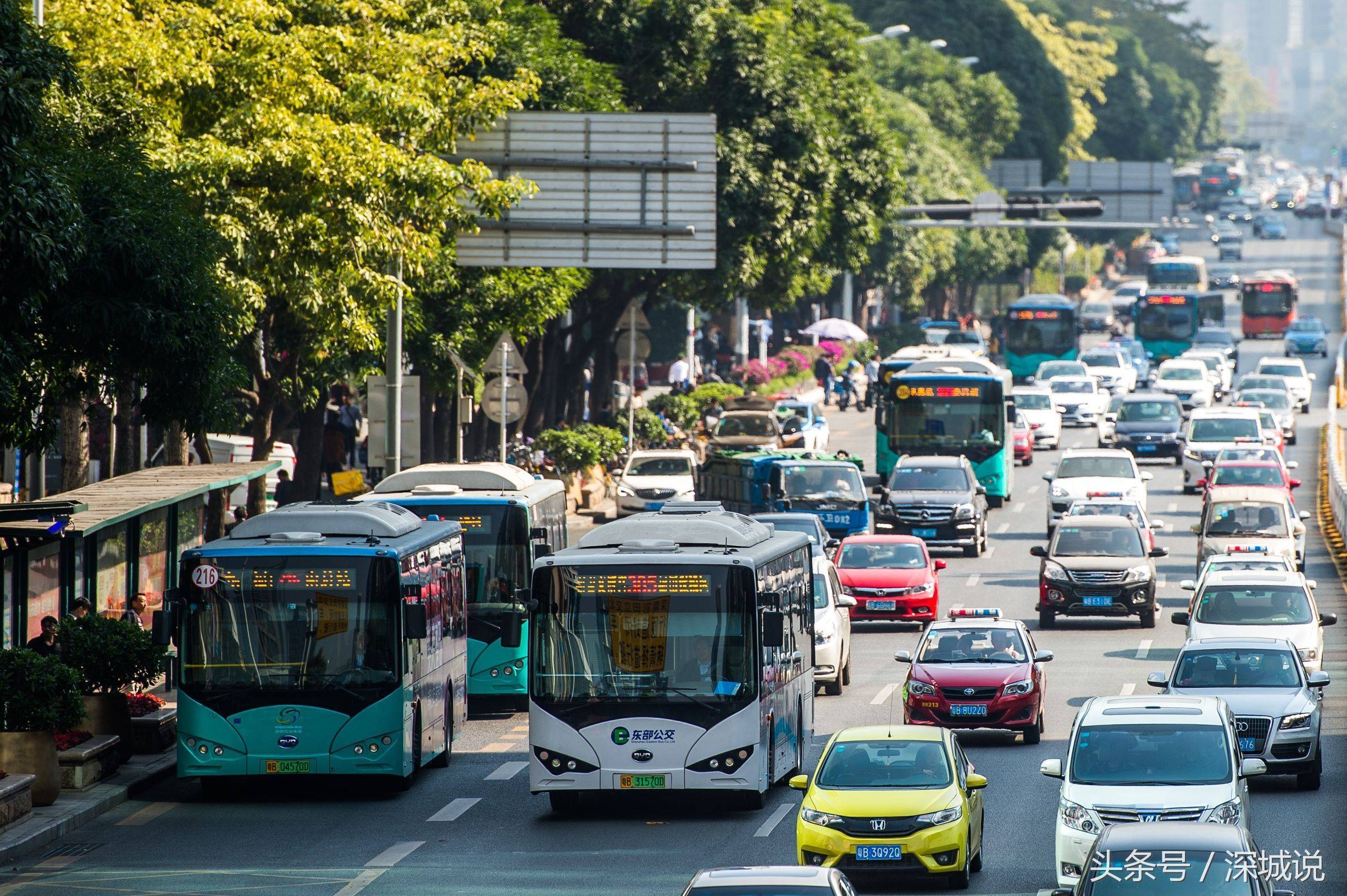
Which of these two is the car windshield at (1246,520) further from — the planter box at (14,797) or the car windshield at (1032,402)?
the car windshield at (1032,402)

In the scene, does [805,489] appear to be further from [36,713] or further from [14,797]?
[14,797]

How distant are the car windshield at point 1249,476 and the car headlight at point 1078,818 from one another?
27851mm

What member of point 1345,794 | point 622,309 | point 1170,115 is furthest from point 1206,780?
point 1170,115

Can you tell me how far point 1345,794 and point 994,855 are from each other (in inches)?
185

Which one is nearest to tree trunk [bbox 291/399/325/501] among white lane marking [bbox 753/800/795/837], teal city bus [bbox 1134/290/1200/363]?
white lane marking [bbox 753/800/795/837]

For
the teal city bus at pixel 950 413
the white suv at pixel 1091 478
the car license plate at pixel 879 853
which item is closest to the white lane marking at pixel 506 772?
the car license plate at pixel 879 853

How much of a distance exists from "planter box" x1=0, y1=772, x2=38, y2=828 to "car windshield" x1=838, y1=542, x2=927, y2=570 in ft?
55.5

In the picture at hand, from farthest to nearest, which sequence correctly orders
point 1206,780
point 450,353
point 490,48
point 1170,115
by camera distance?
point 1170,115, point 450,353, point 490,48, point 1206,780

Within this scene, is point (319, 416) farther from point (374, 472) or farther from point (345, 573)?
point (345, 573)

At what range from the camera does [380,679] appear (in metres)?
21.6

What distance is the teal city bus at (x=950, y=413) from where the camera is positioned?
48.6 metres

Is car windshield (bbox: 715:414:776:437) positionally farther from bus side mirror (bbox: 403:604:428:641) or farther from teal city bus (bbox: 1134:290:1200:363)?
teal city bus (bbox: 1134:290:1200:363)

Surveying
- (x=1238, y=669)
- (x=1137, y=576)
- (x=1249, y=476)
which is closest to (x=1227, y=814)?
(x=1238, y=669)

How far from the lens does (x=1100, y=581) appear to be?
34.8 meters
